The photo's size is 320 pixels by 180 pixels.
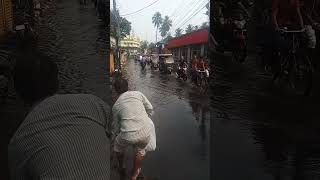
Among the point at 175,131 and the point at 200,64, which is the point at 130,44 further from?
the point at 175,131

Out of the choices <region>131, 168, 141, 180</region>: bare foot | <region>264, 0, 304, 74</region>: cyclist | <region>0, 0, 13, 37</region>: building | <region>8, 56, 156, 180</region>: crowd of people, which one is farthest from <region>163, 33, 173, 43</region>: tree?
<region>8, 56, 156, 180</region>: crowd of people

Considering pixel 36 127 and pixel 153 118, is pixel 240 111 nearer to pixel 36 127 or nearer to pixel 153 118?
pixel 153 118

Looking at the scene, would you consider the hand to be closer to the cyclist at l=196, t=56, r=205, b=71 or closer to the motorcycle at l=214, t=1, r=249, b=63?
the motorcycle at l=214, t=1, r=249, b=63

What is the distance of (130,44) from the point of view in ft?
13.1

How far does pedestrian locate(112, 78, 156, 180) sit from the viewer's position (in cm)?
367

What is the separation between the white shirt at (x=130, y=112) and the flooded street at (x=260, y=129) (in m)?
0.55

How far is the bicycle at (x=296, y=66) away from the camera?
12.8 ft

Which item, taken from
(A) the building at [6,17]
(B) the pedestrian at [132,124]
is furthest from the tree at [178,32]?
(A) the building at [6,17]

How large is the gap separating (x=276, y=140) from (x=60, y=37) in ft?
6.13

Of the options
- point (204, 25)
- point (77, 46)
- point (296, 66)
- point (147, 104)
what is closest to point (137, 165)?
point (147, 104)

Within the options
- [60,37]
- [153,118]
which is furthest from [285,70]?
[60,37]

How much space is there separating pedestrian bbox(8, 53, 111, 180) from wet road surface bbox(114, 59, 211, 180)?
218cm

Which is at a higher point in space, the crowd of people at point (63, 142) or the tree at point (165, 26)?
the tree at point (165, 26)

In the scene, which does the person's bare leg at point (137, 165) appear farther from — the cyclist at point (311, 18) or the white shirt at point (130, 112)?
the cyclist at point (311, 18)
